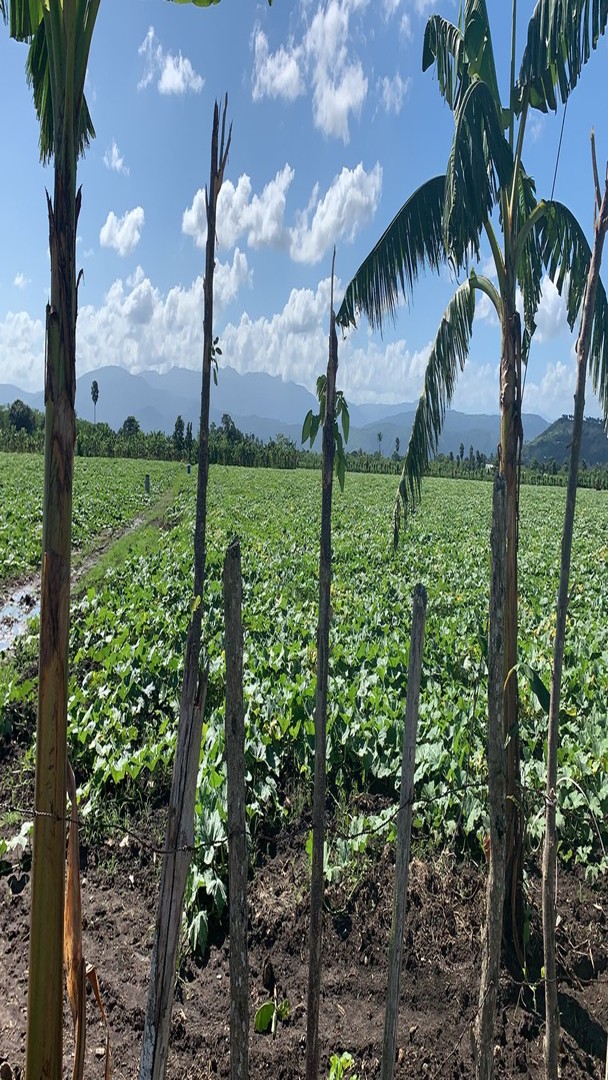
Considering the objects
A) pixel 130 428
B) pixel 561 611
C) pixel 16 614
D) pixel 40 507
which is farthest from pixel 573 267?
pixel 130 428

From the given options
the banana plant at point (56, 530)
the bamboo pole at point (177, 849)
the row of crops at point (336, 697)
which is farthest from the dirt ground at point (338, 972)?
the banana plant at point (56, 530)

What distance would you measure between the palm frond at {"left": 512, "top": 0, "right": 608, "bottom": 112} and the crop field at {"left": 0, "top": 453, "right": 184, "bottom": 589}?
415 inches

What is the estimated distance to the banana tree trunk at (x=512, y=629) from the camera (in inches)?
103

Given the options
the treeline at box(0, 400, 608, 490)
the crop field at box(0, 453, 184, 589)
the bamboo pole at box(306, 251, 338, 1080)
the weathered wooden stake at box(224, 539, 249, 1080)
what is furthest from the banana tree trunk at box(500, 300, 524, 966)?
the treeline at box(0, 400, 608, 490)

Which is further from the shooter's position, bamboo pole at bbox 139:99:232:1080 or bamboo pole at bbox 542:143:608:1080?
bamboo pole at bbox 542:143:608:1080

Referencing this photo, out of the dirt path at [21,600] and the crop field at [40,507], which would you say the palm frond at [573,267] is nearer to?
the dirt path at [21,600]

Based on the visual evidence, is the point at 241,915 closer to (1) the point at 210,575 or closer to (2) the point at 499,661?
(2) the point at 499,661

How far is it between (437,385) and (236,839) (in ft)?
11.0

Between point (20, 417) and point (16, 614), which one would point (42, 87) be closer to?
point (16, 614)

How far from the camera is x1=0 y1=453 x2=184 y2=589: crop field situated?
12.6 meters

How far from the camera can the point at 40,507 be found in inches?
709

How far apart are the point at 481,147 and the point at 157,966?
3.38 metres

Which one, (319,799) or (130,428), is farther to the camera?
(130,428)

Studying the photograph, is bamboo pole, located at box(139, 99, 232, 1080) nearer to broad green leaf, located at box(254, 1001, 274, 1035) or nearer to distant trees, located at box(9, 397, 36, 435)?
broad green leaf, located at box(254, 1001, 274, 1035)
